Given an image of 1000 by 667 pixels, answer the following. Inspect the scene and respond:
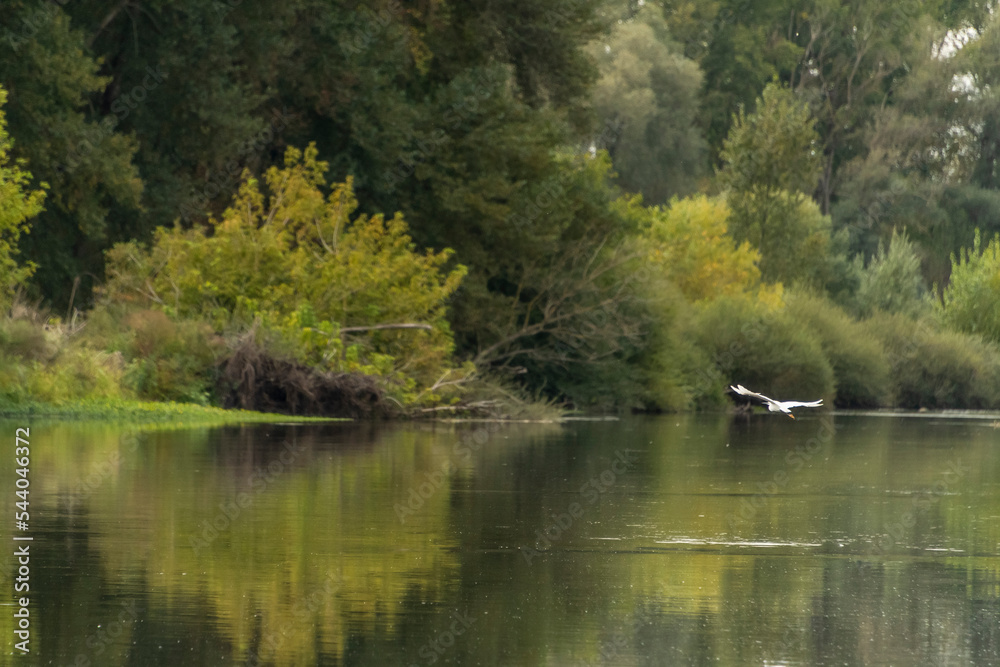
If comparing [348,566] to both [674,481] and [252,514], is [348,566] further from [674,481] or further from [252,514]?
[674,481]

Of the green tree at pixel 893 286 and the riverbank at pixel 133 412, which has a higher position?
the green tree at pixel 893 286

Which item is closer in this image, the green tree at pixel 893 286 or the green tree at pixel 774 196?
the green tree at pixel 774 196

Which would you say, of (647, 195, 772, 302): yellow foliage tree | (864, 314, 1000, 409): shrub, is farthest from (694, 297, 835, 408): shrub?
(864, 314, 1000, 409): shrub

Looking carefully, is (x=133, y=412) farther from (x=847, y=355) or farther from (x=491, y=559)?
(x=847, y=355)

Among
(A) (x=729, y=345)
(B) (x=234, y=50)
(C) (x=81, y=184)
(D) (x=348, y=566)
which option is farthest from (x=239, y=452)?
(A) (x=729, y=345)

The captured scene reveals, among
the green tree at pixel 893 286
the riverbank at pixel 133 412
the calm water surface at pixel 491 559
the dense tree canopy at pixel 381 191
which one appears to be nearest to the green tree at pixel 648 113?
the green tree at pixel 893 286

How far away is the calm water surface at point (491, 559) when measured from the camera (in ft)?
31.9

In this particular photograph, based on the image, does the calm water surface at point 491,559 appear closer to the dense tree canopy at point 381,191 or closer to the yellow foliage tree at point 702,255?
the dense tree canopy at point 381,191

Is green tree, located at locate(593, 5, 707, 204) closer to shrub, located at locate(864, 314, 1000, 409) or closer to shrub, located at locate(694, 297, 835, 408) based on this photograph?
shrub, located at locate(864, 314, 1000, 409)

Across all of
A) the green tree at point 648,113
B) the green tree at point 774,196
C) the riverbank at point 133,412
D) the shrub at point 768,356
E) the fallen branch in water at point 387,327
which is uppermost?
the green tree at point 648,113

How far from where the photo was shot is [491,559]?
1330 cm

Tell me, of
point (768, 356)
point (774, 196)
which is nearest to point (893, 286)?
point (774, 196)

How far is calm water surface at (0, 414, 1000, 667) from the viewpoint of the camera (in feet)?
31.9

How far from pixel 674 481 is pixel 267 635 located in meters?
12.0
